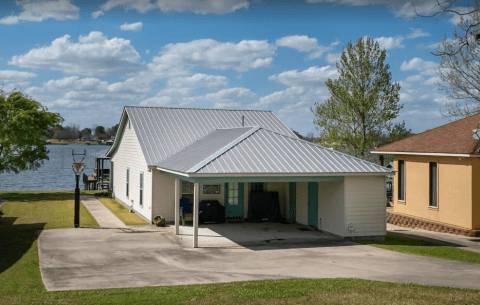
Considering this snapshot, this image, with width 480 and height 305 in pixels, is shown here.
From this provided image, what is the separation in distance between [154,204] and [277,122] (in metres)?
9.32

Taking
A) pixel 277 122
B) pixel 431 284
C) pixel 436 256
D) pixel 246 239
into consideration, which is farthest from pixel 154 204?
pixel 431 284

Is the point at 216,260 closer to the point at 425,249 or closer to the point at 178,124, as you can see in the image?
the point at 425,249

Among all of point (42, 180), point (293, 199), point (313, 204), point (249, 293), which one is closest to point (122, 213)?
point (293, 199)

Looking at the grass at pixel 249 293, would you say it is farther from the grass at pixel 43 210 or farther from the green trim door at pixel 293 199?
the green trim door at pixel 293 199

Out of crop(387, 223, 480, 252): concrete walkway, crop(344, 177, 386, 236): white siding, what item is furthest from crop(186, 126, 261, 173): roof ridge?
crop(387, 223, 480, 252): concrete walkway

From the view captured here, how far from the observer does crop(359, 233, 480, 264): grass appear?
15.1 m

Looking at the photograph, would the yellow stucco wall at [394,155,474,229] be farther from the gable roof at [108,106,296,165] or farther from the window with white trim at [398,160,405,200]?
the gable roof at [108,106,296,165]

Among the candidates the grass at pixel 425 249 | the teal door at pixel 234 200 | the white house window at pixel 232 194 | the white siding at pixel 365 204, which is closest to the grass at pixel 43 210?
the teal door at pixel 234 200

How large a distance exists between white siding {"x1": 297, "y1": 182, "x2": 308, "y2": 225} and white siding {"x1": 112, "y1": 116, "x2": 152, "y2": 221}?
6.26 metres

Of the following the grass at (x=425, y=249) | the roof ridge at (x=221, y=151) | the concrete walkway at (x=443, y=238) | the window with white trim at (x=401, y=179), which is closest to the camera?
the grass at (x=425, y=249)

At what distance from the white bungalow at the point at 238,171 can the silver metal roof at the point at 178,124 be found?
0.05 meters

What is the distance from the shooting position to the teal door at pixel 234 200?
872 inches

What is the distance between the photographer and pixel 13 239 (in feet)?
55.3

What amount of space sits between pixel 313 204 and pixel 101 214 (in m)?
10.2
